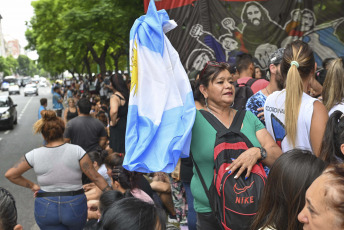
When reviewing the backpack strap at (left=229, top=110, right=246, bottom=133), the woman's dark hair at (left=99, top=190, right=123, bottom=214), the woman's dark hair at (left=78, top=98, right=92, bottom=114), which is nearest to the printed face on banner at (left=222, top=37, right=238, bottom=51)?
the woman's dark hair at (left=78, top=98, right=92, bottom=114)

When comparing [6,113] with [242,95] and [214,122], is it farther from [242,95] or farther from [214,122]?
[214,122]

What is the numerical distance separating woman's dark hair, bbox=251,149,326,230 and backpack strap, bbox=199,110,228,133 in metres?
0.69

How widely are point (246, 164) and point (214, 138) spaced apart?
1.12ft

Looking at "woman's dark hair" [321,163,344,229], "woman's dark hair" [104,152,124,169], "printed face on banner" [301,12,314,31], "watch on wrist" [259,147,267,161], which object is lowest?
"woman's dark hair" [104,152,124,169]

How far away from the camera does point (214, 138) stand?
2811 mm

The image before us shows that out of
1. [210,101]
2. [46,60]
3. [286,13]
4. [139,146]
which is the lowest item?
[46,60]

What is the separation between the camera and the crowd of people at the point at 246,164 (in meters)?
2.11

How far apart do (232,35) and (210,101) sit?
5.32 m

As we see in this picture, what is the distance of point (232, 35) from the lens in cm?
813

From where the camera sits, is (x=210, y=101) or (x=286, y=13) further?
(x=286, y=13)

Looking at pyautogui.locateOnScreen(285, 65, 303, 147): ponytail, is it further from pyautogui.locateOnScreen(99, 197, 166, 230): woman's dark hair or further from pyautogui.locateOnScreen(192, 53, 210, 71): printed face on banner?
pyautogui.locateOnScreen(192, 53, 210, 71): printed face on banner

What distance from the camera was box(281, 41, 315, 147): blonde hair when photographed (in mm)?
3018

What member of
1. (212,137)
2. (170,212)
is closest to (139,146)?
(212,137)

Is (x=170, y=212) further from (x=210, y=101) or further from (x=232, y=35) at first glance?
(x=232, y=35)
